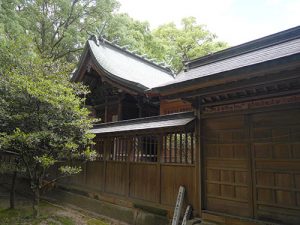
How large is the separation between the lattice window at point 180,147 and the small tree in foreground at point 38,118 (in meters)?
2.59

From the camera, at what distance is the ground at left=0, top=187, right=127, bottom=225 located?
26.5 ft

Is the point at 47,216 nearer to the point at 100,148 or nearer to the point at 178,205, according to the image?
the point at 100,148

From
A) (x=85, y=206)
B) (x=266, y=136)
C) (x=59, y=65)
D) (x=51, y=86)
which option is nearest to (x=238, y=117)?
(x=266, y=136)

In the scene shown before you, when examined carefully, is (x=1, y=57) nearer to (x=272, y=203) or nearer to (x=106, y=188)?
(x=106, y=188)

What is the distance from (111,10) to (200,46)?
9893mm

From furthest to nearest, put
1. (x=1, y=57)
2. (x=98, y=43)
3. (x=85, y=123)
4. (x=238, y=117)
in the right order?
(x=98, y=43) → (x=1, y=57) → (x=85, y=123) → (x=238, y=117)

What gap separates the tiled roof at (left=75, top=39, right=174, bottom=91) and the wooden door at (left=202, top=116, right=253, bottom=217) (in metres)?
3.67

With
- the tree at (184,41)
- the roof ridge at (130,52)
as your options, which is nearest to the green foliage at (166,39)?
the tree at (184,41)

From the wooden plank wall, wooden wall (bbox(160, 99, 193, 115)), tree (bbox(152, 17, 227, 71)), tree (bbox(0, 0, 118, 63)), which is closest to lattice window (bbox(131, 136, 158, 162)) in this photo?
the wooden plank wall

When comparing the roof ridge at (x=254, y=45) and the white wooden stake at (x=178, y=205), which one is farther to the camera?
the white wooden stake at (x=178, y=205)

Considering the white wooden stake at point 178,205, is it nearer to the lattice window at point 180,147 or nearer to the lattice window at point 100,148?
the lattice window at point 180,147

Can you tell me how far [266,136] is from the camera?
5633mm

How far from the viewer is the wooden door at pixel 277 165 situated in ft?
16.7

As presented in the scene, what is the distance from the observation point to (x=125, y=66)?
44.8 ft
